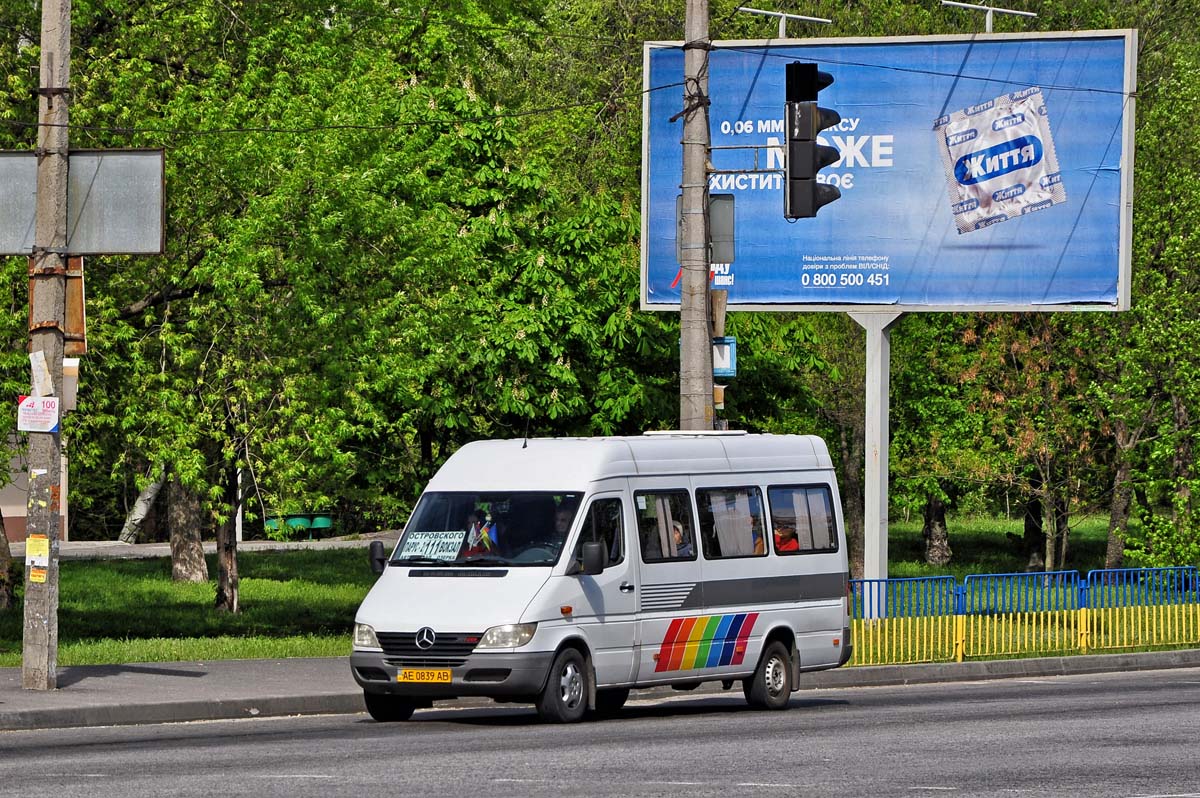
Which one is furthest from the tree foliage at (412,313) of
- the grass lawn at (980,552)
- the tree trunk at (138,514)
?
the tree trunk at (138,514)

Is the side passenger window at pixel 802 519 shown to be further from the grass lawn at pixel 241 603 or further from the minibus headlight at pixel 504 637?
the grass lawn at pixel 241 603

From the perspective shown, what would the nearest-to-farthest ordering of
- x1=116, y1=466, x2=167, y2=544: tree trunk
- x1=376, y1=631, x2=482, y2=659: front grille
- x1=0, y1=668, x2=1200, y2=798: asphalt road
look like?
Answer: x1=0, y1=668, x2=1200, y2=798: asphalt road → x1=376, y1=631, x2=482, y2=659: front grille → x1=116, y1=466, x2=167, y2=544: tree trunk

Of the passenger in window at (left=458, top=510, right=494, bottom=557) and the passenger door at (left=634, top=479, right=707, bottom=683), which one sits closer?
the passenger in window at (left=458, top=510, right=494, bottom=557)

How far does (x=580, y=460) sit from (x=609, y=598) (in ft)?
4.02

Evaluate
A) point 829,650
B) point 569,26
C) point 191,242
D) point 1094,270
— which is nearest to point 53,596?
point 829,650

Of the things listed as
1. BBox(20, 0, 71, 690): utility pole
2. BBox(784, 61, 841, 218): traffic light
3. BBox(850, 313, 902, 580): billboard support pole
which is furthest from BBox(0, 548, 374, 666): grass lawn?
BBox(784, 61, 841, 218): traffic light

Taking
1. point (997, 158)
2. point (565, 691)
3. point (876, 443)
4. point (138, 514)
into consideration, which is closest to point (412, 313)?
point (876, 443)

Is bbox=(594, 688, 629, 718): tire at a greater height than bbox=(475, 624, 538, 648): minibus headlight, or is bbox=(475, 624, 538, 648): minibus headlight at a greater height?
bbox=(475, 624, 538, 648): minibus headlight

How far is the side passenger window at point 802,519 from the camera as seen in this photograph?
18000 mm

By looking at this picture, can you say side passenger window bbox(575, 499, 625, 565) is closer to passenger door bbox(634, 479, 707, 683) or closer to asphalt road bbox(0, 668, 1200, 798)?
passenger door bbox(634, 479, 707, 683)

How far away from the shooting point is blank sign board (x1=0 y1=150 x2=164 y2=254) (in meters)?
18.0

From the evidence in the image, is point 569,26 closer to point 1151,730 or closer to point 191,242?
point 191,242

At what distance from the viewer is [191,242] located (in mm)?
25469

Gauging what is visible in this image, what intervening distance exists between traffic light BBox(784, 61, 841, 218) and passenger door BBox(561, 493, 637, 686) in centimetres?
386
